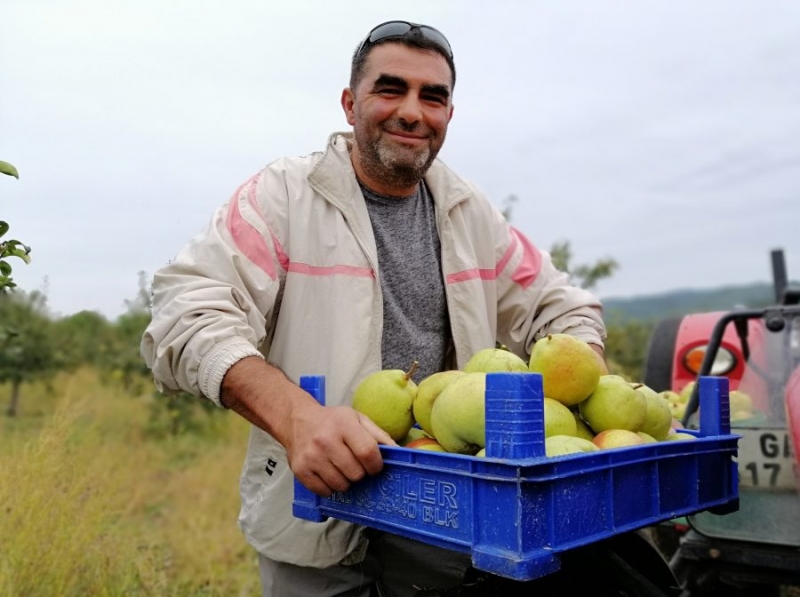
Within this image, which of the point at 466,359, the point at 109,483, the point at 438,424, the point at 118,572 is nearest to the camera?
the point at 438,424

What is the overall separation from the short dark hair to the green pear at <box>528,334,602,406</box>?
1.20 meters

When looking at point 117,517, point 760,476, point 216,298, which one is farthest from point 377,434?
point 117,517

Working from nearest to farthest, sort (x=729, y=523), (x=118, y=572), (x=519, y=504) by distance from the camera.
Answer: (x=519, y=504) → (x=729, y=523) → (x=118, y=572)

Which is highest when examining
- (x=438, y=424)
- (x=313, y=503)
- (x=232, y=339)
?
(x=232, y=339)

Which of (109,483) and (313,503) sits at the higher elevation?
(313,503)

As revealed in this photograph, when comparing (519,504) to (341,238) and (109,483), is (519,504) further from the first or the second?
(109,483)

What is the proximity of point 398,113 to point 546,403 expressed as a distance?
46.8 inches

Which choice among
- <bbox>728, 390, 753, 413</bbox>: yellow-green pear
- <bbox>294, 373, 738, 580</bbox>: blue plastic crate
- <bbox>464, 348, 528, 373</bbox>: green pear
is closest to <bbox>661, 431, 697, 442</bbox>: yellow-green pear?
<bbox>294, 373, 738, 580</bbox>: blue plastic crate

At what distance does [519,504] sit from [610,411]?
1.83 ft

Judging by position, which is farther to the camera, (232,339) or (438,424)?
(232,339)

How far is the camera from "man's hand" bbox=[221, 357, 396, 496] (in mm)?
1615

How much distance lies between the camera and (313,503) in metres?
1.81

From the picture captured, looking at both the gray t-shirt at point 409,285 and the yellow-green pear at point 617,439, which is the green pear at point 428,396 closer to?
the yellow-green pear at point 617,439

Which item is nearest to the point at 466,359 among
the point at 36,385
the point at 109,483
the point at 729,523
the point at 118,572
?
the point at 729,523
